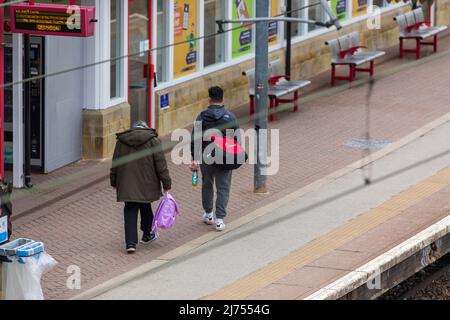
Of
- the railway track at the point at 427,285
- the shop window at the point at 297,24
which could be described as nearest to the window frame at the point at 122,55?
the railway track at the point at 427,285

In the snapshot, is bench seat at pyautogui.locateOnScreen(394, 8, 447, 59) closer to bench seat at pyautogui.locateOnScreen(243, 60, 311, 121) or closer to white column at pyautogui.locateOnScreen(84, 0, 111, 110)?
A: bench seat at pyautogui.locateOnScreen(243, 60, 311, 121)

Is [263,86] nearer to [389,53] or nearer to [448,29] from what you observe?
[389,53]

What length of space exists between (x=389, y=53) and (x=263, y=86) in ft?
31.6

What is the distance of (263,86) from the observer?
16.5 metres

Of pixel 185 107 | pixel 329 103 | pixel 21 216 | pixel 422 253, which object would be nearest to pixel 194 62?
pixel 185 107

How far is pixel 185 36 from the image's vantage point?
786 inches

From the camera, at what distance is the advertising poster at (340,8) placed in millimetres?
24422

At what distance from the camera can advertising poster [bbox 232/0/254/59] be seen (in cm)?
2127

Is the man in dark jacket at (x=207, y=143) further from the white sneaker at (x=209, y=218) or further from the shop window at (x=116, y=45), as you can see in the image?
the shop window at (x=116, y=45)

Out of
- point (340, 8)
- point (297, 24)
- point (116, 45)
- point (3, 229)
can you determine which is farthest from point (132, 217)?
point (340, 8)

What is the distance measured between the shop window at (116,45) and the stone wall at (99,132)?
0.49 meters

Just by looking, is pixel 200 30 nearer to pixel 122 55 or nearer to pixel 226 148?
pixel 122 55

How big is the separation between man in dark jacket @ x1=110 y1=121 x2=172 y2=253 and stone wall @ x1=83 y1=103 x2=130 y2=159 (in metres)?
3.74

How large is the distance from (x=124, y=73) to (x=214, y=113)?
3.95 m
